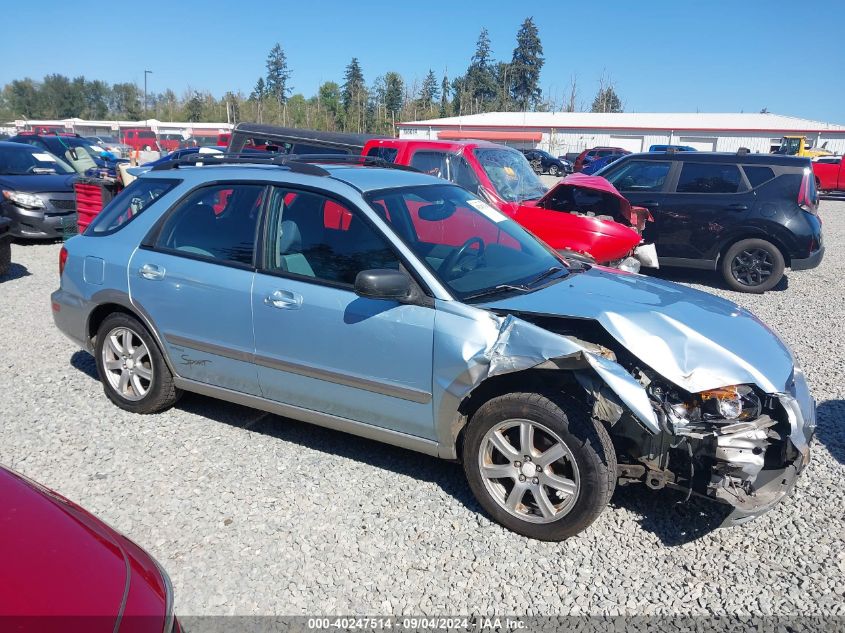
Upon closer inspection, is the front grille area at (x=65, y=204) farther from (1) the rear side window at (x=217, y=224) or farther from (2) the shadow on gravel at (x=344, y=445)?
(1) the rear side window at (x=217, y=224)

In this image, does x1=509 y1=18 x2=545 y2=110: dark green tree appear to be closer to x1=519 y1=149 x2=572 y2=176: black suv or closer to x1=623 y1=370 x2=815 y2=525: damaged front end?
x1=519 y1=149 x2=572 y2=176: black suv

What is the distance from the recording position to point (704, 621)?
9.01 ft

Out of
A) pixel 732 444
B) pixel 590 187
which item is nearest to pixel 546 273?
pixel 732 444

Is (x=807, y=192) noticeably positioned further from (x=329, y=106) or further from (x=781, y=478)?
(x=329, y=106)

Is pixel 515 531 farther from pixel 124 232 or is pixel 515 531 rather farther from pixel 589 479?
pixel 124 232

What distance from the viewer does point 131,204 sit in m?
4.59

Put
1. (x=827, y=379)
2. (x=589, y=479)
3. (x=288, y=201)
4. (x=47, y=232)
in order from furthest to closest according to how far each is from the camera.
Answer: (x=47, y=232) < (x=827, y=379) < (x=288, y=201) < (x=589, y=479)

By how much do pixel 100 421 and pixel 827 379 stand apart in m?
5.87

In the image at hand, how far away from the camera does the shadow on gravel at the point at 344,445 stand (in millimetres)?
3803

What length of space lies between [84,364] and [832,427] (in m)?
6.02

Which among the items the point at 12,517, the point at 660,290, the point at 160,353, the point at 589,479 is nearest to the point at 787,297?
the point at 660,290

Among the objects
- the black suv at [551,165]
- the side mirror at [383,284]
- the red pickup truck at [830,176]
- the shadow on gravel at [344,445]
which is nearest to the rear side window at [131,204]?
the shadow on gravel at [344,445]

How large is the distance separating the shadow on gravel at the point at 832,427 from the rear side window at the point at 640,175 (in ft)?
17.3

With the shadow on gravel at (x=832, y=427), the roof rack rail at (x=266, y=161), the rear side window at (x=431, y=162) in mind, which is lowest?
the shadow on gravel at (x=832, y=427)
